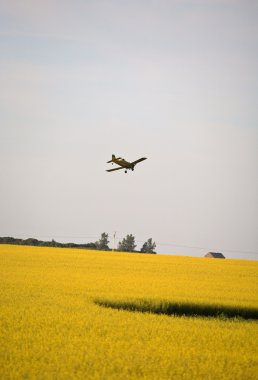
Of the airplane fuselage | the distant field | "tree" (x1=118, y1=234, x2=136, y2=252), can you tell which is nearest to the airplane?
the airplane fuselage

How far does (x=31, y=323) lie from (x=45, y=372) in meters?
4.59

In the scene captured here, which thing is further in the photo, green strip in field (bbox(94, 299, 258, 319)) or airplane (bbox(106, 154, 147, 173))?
airplane (bbox(106, 154, 147, 173))

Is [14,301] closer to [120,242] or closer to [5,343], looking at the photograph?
[5,343]

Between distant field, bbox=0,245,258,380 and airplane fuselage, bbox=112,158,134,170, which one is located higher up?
airplane fuselage, bbox=112,158,134,170

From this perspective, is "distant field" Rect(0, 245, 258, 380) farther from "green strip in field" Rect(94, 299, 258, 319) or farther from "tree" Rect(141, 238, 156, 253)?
"tree" Rect(141, 238, 156, 253)

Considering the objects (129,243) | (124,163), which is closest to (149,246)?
(129,243)

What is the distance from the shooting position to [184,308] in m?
19.9

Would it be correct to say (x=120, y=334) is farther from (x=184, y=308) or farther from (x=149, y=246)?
(x=149, y=246)

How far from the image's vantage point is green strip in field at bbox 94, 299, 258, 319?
18.9 m

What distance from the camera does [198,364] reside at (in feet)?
32.8

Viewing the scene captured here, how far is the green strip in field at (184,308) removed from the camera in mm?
18942

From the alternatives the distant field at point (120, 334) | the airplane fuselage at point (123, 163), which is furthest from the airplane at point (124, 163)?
the distant field at point (120, 334)

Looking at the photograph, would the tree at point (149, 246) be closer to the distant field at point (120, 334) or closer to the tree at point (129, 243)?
the tree at point (129, 243)

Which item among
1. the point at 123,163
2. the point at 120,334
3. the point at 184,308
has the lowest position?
the point at 120,334
